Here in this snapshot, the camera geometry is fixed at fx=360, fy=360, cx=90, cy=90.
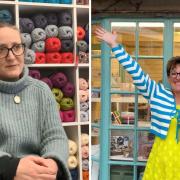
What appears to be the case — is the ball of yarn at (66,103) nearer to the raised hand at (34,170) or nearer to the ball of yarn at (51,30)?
the ball of yarn at (51,30)

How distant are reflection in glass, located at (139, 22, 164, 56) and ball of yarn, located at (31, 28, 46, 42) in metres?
0.92

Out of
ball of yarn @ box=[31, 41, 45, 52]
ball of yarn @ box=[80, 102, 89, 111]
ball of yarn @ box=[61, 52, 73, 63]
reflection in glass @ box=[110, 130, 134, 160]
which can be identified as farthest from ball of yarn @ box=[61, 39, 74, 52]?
reflection in glass @ box=[110, 130, 134, 160]

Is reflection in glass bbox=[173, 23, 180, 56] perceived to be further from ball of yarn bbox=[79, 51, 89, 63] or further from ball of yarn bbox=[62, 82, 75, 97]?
ball of yarn bbox=[62, 82, 75, 97]

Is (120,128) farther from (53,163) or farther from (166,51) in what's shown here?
(53,163)

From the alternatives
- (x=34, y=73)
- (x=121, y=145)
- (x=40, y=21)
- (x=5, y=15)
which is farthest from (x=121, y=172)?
(x=5, y=15)

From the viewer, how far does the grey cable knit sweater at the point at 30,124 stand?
99cm

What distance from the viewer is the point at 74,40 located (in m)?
2.32

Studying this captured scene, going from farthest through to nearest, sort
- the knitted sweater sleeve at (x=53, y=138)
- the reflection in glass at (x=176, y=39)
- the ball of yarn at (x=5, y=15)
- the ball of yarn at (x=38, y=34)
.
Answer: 1. the reflection in glass at (x=176, y=39)
2. the ball of yarn at (x=38, y=34)
3. the ball of yarn at (x=5, y=15)
4. the knitted sweater sleeve at (x=53, y=138)

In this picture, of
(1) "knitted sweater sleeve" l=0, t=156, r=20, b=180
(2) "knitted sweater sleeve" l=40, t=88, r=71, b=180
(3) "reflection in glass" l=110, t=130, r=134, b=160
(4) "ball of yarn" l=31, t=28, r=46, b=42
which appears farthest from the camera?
(3) "reflection in glass" l=110, t=130, r=134, b=160

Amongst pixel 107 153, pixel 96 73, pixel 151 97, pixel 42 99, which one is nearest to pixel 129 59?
pixel 151 97

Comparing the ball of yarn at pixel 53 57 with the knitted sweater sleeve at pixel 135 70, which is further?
the knitted sweater sleeve at pixel 135 70

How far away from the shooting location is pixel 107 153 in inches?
115

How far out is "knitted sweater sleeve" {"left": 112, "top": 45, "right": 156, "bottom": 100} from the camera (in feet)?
8.15

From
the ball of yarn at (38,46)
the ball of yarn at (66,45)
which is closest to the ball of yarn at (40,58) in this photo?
the ball of yarn at (38,46)
